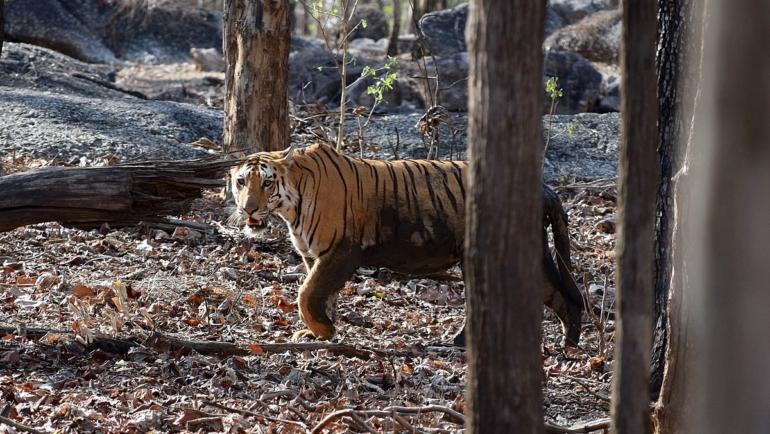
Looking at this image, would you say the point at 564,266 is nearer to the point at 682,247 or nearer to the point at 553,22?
the point at 682,247

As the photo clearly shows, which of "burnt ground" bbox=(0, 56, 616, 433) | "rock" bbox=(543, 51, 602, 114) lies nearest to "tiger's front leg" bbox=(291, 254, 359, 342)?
"burnt ground" bbox=(0, 56, 616, 433)

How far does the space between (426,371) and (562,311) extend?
1426mm

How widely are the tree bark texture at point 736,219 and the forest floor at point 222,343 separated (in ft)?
4.89

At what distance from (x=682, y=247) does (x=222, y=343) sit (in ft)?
9.12

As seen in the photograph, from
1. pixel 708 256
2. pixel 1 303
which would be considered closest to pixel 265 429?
pixel 708 256

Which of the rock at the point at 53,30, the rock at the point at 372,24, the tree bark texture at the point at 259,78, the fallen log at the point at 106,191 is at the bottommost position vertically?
the fallen log at the point at 106,191

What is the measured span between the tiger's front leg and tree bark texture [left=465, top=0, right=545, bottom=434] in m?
3.06

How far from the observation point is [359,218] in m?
6.36

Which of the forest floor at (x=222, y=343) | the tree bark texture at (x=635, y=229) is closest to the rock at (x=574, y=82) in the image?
the forest floor at (x=222, y=343)

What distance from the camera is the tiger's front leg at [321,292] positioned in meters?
6.10

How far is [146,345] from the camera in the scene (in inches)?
211

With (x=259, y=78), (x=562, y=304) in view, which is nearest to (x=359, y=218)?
(x=562, y=304)

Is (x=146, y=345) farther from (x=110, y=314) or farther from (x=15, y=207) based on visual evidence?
(x=15, y=207)

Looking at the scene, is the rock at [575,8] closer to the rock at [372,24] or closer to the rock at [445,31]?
the rock at [445,31]
